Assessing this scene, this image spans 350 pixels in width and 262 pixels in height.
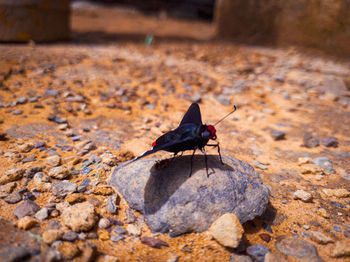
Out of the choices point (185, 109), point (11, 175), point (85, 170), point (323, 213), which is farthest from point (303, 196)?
point (11, 175)

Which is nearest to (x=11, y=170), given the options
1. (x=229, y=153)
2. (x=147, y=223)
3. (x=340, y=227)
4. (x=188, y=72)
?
(x=147, y=223)

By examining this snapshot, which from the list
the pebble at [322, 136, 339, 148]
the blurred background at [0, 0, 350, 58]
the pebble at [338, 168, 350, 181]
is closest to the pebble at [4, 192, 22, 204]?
the pebble at [338, 168, 350, 181]

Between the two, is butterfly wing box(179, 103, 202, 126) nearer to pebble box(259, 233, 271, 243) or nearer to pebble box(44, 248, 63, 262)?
pebble box(259, 233, 271, 243)

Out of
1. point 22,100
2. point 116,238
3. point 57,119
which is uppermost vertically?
point 22,100

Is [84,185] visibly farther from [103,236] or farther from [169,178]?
[169,178]

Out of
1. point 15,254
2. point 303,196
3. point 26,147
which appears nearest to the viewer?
point 15,254

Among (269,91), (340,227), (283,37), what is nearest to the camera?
(340,227)

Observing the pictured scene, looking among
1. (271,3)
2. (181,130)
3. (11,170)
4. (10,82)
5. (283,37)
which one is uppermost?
(271,3)

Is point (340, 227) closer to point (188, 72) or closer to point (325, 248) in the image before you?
point (325, 248)
